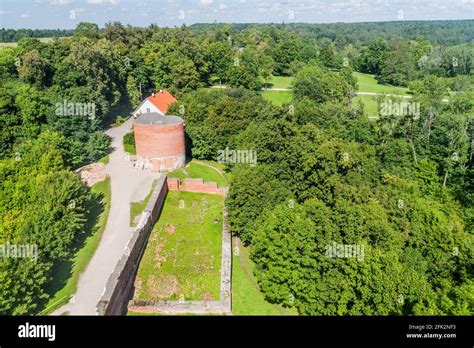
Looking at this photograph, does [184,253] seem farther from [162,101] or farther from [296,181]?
[162,101]

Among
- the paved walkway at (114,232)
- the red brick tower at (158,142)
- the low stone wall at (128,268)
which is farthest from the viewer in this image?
the red brick tower at (158,142)

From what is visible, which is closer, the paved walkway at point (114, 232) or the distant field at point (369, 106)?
the paved walkway at point (114, 232)

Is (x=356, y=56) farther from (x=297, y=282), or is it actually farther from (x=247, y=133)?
(x=297, y=282)

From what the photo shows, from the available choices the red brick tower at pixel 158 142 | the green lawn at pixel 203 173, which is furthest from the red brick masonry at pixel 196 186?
the red brick tower at pixel 158 142

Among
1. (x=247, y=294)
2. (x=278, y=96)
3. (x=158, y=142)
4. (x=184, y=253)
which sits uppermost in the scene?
(x=278, y=96)

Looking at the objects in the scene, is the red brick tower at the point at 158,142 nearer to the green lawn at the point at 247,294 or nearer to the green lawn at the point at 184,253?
the green lawn at the point at 184,253

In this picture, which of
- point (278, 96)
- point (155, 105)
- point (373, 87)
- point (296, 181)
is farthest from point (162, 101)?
point (373, 87)

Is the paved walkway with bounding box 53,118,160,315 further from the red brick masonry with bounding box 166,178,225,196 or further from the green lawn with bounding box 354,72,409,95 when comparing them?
the green lawn with bounding box 354,72,409,95
